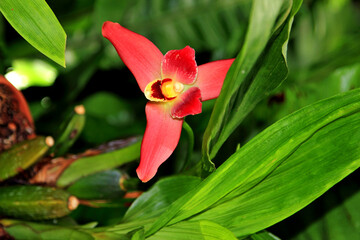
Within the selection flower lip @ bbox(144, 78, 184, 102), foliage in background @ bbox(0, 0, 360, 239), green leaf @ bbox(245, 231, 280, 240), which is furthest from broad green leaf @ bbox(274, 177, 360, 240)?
flower lip @ bbox(144, 78, 184, 102)

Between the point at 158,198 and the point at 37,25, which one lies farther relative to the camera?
the point at 158,198

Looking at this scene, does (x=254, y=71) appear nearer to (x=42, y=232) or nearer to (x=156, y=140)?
(x=156, y=140)

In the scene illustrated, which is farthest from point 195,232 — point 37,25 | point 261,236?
point 37,25

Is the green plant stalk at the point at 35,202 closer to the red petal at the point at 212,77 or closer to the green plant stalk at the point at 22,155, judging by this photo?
the green plant stalk at the point at 22,155

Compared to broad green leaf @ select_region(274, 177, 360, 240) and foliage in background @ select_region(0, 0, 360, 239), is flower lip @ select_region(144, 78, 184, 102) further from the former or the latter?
broad green leaf @ select_region(274, 177, 360, 240)

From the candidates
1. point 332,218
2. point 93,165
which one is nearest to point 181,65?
point 93,165

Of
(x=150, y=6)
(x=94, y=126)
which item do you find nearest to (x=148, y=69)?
(x=94, y=126)

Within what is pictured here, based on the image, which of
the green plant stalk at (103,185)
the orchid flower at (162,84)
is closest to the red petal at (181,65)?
the orchid flower at (162,84)
